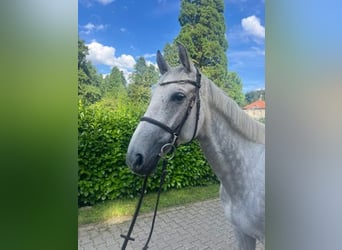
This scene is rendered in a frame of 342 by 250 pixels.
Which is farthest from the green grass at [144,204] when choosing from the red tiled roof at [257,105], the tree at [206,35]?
the tree at [206,35]

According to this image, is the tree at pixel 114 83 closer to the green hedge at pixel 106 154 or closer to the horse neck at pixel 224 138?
the green hedge at pixel 106 154

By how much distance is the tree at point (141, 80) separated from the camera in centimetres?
101

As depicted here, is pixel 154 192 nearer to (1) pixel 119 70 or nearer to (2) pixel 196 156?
(2) pixel 196 156

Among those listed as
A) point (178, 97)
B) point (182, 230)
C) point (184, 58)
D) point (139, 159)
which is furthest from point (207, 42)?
point (182, 230)

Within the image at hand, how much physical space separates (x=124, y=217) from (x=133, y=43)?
2.37ft

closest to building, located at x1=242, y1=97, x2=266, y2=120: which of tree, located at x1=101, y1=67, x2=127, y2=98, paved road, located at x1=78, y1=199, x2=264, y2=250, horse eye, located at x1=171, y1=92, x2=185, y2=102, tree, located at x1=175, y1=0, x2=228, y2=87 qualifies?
tree, located at x1=175, y1=0, x2=228, y2=87

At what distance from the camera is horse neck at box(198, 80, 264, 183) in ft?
3.47

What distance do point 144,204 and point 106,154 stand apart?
0.26m

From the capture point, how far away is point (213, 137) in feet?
3.54

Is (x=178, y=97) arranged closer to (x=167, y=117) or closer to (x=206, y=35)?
(x=167, y=117)
